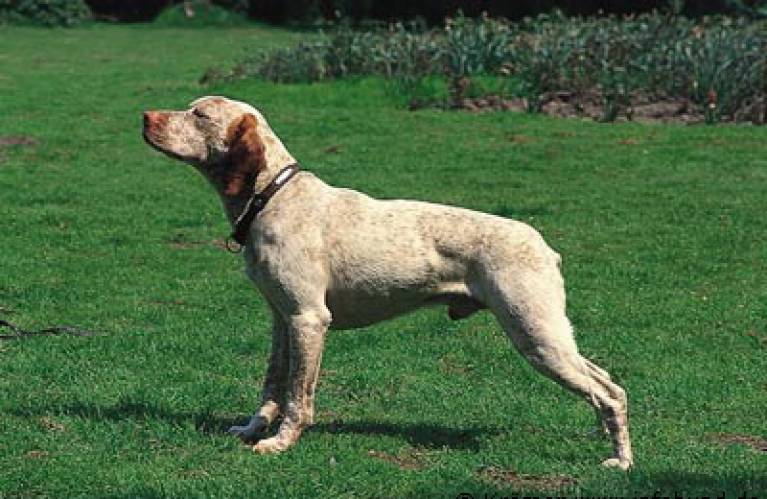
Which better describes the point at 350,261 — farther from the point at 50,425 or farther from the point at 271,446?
the point at 50,425

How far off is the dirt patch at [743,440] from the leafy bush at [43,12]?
48.5m

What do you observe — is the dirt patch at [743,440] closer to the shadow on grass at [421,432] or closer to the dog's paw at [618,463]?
the dog's paw at [618,463]

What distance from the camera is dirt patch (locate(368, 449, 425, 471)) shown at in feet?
22.4

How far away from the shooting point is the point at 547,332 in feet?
21.8

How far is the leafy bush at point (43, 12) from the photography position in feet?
175

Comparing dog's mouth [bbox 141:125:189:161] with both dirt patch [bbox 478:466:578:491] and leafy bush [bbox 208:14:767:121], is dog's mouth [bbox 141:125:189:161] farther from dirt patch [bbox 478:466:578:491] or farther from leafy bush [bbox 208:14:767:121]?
leafy bush [bbox 208:14:767:121]

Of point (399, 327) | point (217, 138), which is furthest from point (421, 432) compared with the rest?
point (399, 327)

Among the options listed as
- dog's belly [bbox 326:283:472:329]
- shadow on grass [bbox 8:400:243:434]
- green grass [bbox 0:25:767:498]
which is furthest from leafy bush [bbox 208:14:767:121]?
dog's belly [bbox 326:283:472:329]

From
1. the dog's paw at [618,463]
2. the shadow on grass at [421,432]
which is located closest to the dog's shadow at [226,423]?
the shadow on grass at [421,432]

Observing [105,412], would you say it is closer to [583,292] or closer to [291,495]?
[291,495]

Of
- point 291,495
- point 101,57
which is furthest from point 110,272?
point 101,57

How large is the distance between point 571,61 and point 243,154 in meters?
16.2

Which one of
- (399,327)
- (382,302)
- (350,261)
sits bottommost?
(399,327)

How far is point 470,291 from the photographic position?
6.87m
